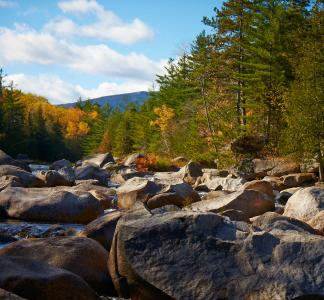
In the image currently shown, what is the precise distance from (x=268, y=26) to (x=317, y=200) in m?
23.5

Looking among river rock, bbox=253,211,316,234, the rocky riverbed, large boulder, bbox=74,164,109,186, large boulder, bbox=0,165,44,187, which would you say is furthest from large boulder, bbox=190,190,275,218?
large boulder, bbox=74,164,109,186

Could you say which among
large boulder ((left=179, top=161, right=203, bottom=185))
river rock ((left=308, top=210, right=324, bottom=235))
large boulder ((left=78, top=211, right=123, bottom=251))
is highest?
large boulder ((left=78, top=211, right=123, bottom=251))

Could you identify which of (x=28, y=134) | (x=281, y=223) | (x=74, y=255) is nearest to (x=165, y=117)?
(x=28, y=134)

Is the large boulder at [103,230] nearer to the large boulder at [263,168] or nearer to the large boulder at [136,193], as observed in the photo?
the large boulder at [136,193]

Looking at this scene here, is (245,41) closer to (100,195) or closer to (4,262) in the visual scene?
(100,195)

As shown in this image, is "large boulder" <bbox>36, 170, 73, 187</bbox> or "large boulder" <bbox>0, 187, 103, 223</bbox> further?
"large boulder" <bbox>36, 170, 73, 187</bbox>

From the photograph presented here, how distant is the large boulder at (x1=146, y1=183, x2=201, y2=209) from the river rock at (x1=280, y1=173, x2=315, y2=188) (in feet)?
27.4

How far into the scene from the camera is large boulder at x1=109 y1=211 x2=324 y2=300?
234 inches

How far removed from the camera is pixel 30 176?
18.8 meters

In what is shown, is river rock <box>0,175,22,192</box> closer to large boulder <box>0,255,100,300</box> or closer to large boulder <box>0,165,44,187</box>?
large boulder <box>0,165,44,187</box>

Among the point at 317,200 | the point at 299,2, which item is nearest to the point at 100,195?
the point at 317,200

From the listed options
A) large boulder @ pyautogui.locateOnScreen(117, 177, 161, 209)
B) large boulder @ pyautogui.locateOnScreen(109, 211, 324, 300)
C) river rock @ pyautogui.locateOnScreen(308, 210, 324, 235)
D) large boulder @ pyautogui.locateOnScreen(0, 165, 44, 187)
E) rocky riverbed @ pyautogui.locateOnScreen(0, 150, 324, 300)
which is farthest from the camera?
large boulder @ pyautogui.locateOnScreen(0, 165, 44, 187)

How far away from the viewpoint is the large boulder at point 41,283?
5590mm

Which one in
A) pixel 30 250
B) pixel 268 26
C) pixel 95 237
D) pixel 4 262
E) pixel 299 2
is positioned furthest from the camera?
pixel 299 2
